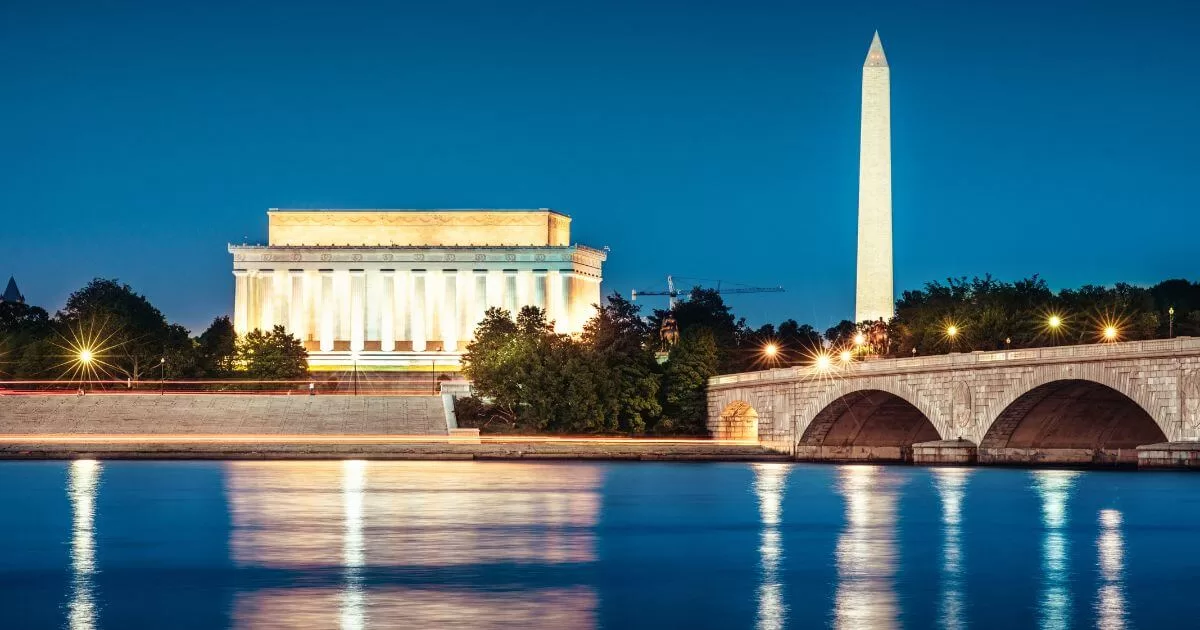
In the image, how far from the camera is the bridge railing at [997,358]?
6856 cm

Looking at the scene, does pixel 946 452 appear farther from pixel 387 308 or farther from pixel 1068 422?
pixel 387 308

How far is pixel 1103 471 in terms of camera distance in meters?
77.8

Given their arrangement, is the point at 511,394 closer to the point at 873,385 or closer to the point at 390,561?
the point at 873,385

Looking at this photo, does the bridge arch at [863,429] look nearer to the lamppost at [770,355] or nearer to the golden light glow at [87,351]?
the lamppost at [770,355]

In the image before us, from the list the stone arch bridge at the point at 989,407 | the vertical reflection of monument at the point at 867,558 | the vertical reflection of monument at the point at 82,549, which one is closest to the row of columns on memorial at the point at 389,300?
the stone arch bridge at the point at 989,407

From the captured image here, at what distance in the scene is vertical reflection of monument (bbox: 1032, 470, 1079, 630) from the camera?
3110cm

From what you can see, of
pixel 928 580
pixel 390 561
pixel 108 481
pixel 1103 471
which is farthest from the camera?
pixel 1103 471

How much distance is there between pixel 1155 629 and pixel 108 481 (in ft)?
158

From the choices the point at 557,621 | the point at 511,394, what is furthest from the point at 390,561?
the point at 511,394

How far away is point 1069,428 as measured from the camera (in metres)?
83.2

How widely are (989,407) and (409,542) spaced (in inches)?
1647

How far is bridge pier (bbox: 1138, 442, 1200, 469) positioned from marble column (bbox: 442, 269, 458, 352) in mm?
105770

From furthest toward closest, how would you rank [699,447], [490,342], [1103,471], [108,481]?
1. [490,342]
2. [699,447]
3. [1103,471]
4. [108,481]

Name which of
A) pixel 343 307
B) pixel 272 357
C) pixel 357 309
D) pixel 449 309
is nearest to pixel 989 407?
pixel 272 357
